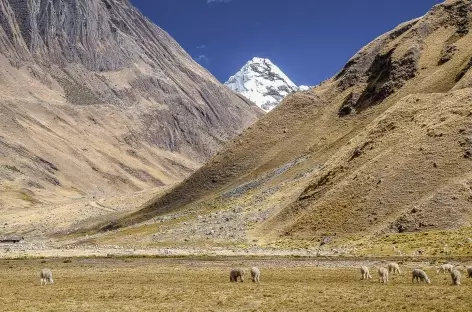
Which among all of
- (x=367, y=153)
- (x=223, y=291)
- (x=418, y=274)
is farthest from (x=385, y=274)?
(x=367, y=153)

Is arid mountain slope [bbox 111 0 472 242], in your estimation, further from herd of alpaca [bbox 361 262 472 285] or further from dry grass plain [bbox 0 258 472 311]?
herd of alpaca [bbox 361 262 472 285]

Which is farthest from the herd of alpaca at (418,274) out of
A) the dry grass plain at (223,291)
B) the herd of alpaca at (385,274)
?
the dry grass plain at (223,291)

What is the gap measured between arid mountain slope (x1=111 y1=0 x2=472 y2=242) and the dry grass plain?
2161 centimetres

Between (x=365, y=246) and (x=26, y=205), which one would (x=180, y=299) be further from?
(x=26, y=205)

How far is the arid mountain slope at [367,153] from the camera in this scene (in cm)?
7206

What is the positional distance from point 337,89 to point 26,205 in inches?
4583

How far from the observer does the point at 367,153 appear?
8888 cm

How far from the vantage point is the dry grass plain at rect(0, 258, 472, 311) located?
30859 mm

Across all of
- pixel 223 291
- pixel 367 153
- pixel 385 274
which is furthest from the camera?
pixel 367 153

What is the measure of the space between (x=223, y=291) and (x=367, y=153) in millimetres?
57676

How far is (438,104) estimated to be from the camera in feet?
294

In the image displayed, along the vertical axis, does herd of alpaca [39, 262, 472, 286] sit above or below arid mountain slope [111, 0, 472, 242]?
below

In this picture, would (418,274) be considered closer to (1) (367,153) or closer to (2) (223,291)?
(2) (223,291)

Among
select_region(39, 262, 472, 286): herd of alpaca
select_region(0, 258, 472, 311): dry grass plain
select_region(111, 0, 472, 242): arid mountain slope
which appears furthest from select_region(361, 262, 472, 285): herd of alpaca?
select_region(111, 0, 472, 242): arid mountain slope
